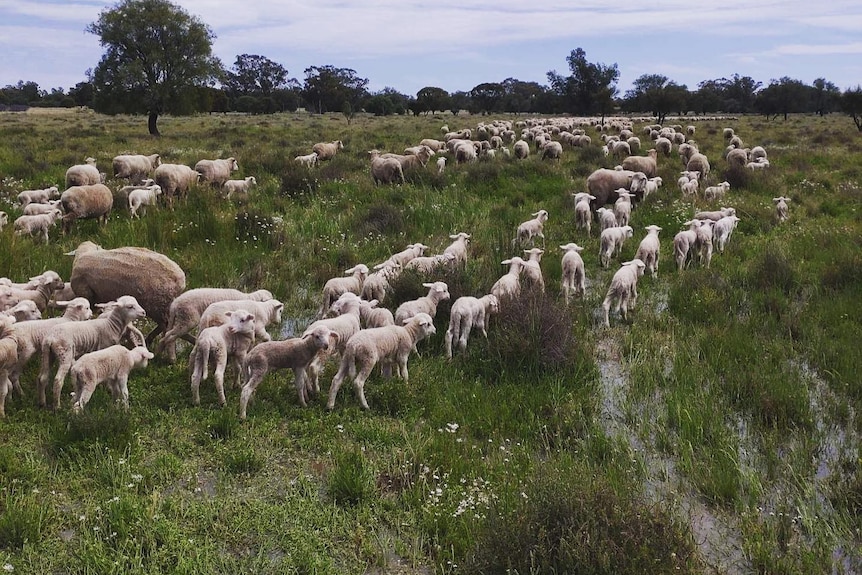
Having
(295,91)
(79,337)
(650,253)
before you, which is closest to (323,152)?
(650,253)

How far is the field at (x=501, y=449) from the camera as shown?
4.07 metres

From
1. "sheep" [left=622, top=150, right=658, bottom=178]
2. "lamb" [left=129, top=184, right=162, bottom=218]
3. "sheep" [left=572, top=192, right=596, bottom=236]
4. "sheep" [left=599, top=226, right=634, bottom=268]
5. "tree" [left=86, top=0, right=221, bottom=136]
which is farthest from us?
"tree" [left=86, top=0, right=221, bottom=136]

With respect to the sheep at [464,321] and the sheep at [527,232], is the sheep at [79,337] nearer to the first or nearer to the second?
the sheep at [464,321]

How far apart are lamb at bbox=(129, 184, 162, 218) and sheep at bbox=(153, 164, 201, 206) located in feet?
2.47

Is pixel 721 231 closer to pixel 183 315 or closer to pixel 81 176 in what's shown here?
pixel 183 315

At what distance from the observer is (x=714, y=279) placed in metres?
9.80

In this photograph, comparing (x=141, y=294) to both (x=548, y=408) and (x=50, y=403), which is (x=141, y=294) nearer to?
(x=50, y=403)

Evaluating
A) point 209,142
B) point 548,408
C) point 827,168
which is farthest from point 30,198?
point 827,168

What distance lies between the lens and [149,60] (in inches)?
1515

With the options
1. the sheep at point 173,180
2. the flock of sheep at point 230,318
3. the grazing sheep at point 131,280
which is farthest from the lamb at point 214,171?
the grazing sheep at point 131,280

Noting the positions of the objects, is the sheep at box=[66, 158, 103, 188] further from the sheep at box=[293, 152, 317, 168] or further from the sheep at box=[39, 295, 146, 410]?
the sheep at box=[39, 295, 146, 410]

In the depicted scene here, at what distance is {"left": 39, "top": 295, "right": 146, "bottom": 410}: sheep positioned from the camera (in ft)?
19.1

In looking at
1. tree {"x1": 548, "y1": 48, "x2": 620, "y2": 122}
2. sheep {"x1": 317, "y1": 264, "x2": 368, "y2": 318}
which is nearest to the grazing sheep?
sheep {"x1": 317, "y1": 264, "x2": 368, "y2": 318}

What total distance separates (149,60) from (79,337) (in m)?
37.9
